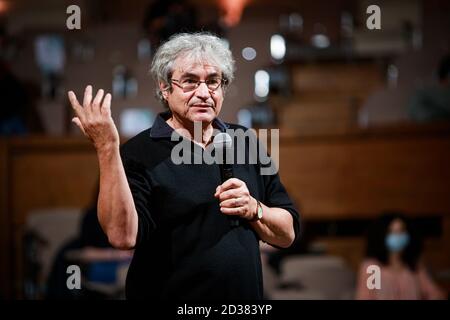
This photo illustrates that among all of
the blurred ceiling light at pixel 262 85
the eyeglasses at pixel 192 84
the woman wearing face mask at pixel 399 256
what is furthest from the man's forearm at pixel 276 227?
the blurred ceiling light at pixel 262 85

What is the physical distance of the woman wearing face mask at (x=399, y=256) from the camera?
10.5 ft

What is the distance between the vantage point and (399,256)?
3252 mm

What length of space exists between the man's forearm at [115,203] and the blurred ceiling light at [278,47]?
192 inches

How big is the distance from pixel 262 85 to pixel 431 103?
5.20ft

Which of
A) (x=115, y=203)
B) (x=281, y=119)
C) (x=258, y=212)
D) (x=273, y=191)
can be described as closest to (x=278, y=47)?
(x=281, y=119)

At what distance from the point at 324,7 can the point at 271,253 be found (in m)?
4.19

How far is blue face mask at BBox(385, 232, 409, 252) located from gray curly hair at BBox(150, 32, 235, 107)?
2037mm

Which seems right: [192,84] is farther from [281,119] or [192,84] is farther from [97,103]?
[281,119]

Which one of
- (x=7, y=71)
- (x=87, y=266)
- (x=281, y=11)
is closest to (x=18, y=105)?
(x=7, y=71)

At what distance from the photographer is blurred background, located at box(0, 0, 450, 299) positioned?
12.0 ft

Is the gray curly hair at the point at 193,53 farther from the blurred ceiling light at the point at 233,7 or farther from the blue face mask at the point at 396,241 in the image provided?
the blurred ceiling light at the point at 233,7

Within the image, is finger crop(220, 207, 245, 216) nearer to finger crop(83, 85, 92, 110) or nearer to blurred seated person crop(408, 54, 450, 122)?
finger crop(83, 85, 92, 110)

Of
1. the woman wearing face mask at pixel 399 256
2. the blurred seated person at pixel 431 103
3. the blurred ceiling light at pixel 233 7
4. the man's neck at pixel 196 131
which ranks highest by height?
the blurred ceiling light at pixel 233 7

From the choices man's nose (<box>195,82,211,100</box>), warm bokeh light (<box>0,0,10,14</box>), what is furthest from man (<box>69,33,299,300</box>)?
warm bokeh light (<box>0,0,10,14</box>)
